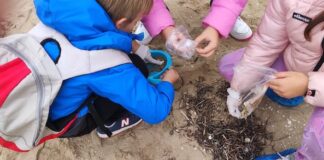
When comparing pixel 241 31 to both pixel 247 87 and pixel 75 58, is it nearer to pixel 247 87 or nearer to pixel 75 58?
pixel 247 87

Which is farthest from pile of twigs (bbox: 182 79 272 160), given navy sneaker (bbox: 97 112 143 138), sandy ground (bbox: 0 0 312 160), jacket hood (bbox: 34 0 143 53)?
jacket hood (bbox: 34 0 143 53)

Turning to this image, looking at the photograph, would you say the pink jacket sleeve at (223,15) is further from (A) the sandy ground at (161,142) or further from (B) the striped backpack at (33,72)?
(B) the striped backpack at (33,72)

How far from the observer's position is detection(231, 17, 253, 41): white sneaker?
7.09ft

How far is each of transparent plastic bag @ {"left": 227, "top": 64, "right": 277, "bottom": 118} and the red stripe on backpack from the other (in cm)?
93

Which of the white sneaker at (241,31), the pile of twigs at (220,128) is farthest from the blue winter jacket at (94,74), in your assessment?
the white sneaker at (241,31)

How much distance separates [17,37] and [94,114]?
44 centimetres

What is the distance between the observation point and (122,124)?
180 cm

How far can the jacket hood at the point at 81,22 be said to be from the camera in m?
1.28

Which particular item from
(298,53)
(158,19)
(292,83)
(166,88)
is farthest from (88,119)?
(298,53)

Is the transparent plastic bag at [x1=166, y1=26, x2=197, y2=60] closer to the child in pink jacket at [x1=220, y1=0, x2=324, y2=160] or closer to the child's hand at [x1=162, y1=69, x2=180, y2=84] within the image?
the child's hand at [x1=162, y1=69, x2=180, y2=84]

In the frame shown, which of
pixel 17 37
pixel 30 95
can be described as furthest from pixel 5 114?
pixel 17 37

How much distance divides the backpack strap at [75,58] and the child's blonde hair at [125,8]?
140mm

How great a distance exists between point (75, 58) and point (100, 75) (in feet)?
0.38

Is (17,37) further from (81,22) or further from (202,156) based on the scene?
(202,156)
